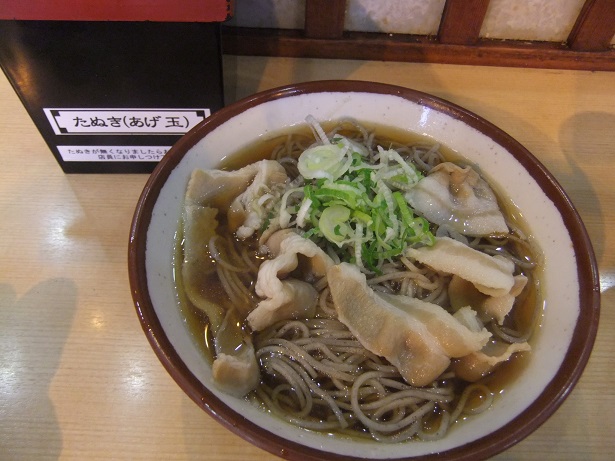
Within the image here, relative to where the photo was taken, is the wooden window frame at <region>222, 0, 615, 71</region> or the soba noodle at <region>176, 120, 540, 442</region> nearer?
the soba noodle at <region>176, 120, 540, 442</region>

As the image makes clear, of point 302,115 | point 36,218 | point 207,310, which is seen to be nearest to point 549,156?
point 302,115

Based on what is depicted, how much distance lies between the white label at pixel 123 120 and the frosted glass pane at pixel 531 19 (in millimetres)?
1505

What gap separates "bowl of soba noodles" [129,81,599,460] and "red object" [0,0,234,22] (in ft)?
1.16

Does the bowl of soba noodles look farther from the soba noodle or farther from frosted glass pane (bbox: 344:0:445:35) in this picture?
frosted glass pane (bbox: 344:0:445:35)

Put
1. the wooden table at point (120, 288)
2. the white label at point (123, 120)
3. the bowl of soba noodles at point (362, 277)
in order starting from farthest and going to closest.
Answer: the white label at point (123, 120), the wooden table at point (120, 288), the bowl of soba noodles at point (362, 277)

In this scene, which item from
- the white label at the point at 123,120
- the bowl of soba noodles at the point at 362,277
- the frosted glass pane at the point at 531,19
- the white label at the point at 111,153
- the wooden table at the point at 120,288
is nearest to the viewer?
the bowl of soba noodles at the point at 362,277

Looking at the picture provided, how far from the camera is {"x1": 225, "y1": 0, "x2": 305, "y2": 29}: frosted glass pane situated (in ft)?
7.55

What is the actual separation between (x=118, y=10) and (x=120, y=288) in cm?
88

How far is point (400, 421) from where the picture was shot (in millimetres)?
1382

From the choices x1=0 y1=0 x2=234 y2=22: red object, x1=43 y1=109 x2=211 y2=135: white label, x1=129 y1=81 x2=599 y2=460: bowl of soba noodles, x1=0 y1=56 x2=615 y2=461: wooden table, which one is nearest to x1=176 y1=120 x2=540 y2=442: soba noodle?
x1=129 y1=81 x2=599 y2=460: bowl of soba noodles

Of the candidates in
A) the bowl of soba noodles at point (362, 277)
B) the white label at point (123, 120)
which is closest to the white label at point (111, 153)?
the white label at point (123, 120)

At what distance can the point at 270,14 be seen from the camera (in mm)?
2354

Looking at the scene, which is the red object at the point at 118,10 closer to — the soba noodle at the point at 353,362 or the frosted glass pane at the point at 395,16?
the soba noodle at the point at 353,362

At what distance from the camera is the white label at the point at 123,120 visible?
1.70m
